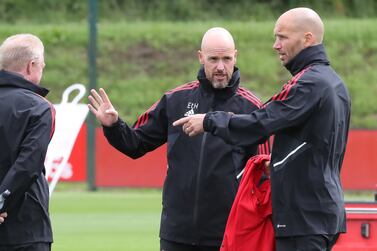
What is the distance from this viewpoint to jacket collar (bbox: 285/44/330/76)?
6.50 meters

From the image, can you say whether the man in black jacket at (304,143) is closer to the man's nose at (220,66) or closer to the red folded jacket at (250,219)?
the red folded jacket at (250,219)

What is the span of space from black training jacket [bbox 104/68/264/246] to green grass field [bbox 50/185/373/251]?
5.30 m

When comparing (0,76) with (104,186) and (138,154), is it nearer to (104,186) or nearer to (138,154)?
(138,154)

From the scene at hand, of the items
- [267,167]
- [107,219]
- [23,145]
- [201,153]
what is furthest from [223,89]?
[107,219]

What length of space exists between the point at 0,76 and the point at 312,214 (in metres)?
2.03

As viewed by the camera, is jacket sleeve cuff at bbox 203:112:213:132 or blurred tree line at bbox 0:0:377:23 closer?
jacket sleeve cuff at bbox 203:112:213:132

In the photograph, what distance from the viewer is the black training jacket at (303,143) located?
6.30 metres

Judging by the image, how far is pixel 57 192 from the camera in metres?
20.4

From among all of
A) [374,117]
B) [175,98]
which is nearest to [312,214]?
[175,98]

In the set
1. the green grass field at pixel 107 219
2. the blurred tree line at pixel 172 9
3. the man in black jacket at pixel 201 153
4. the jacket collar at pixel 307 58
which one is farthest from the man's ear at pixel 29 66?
the blurred tree line at pixel 172 9

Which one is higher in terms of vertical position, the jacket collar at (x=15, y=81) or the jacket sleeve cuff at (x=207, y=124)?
the jacket collar at (x=15, y=81)

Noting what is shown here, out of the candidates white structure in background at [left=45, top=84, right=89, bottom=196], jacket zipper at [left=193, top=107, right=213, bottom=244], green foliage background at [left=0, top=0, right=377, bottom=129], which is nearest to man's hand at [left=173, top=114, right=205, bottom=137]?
jacket zipper at [left=193, top=107, right=213, bottom=244]

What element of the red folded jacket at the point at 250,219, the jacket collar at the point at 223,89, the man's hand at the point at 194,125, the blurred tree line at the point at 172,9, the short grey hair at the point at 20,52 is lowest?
the red folded jacket at the point at 250,219

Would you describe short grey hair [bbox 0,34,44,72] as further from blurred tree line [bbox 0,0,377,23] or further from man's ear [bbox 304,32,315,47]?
blurred tree line [bbox 0,0,377,23]
